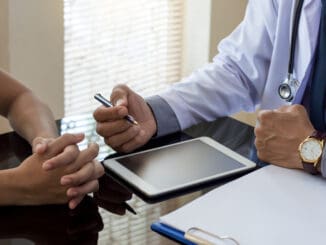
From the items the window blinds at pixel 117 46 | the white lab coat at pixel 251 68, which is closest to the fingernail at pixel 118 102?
the white lab coat at pixel 251 68

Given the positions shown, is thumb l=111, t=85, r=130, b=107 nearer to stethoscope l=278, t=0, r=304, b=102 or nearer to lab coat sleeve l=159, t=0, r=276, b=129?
lab coat sleeve l=159, t=0, r=276, b=129

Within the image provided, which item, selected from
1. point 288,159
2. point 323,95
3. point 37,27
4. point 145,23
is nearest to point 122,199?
point 288,159

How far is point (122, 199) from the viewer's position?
1.25m

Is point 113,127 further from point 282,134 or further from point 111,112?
point 282,134

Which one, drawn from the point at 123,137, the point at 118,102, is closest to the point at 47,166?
the point at 123,137

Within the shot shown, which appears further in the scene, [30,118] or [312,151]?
[30,118]

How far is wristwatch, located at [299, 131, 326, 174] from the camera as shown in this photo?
132cm

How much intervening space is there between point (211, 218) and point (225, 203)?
0.22 feet

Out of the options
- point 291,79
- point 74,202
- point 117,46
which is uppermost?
point 291,79

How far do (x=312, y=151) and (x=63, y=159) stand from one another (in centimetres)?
48

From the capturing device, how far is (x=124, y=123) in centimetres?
148

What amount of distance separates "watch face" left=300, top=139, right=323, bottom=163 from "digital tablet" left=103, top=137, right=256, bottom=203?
0.10 meters

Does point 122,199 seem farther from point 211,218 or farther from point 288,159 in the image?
point 288,159

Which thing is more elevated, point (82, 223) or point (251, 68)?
point (251, 68)
